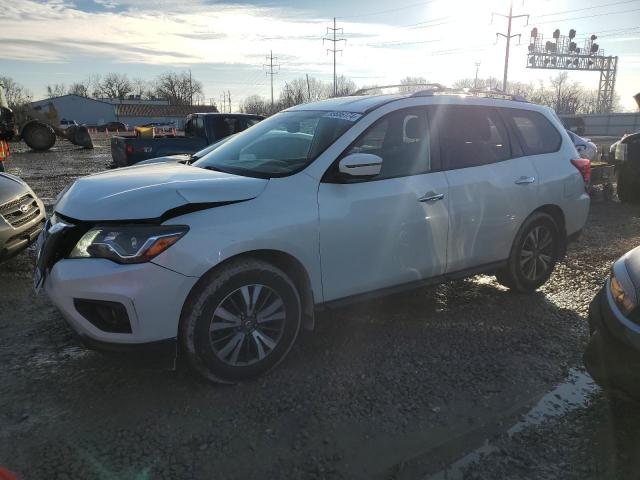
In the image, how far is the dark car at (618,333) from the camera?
2.50 metres

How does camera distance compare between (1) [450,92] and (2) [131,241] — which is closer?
(2) [131,241]

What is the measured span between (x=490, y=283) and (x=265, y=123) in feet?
9.21

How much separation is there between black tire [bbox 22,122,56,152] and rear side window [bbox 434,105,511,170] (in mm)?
24355

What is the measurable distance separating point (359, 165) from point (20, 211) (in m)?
3.74

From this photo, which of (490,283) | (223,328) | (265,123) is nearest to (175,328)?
(223,328)

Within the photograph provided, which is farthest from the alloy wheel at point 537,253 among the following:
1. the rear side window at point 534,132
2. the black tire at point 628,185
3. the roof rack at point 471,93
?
the black tire at point 628,185

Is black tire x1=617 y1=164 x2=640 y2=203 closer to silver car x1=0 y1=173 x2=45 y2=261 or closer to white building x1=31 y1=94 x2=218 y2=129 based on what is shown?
silver car x1=0 y1=173 x2=45 y2=261

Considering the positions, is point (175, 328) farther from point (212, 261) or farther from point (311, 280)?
point (311, 280)

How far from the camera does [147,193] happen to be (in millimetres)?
2934

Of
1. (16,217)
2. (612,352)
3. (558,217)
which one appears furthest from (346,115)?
(16,217)

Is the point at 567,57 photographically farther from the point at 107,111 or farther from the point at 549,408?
the point at 107,111

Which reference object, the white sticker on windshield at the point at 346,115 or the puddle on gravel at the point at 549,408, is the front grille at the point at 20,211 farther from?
the puddle on gravel at the point at 549,408

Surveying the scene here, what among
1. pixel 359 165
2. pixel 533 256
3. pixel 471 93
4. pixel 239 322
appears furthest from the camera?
pixel 533 256

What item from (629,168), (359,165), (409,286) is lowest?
(409,286)
